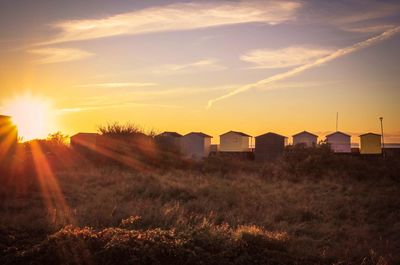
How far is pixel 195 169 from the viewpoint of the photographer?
105ft

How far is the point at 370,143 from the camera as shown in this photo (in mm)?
61656

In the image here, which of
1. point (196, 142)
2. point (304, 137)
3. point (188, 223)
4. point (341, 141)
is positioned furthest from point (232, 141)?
point (188, 223)

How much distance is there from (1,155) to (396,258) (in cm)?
1585

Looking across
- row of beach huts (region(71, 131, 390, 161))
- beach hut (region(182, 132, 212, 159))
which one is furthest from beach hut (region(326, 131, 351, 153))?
beach hut (region(182, 132, 212, 159))

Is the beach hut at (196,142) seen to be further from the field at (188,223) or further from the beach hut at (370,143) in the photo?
the field at (188,223)

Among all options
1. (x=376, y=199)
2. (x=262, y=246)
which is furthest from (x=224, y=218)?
(x=376, y=199)

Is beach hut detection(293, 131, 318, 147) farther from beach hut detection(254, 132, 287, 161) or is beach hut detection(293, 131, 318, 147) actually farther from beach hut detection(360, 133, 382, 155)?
beach hut detection(360, 133, 382, 155)

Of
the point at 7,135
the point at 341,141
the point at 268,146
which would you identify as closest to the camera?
the point at 7,135

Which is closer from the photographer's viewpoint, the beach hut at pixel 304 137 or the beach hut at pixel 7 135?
the beach hut at pixel 7 135

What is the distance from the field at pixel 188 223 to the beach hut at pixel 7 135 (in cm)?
253

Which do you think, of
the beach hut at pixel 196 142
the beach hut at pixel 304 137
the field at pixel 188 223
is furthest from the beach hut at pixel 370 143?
the field at pixel 188 223

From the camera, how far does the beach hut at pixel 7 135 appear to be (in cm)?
2122

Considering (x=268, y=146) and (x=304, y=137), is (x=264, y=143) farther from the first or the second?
(x=304, y=137)

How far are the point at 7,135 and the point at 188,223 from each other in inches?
606
